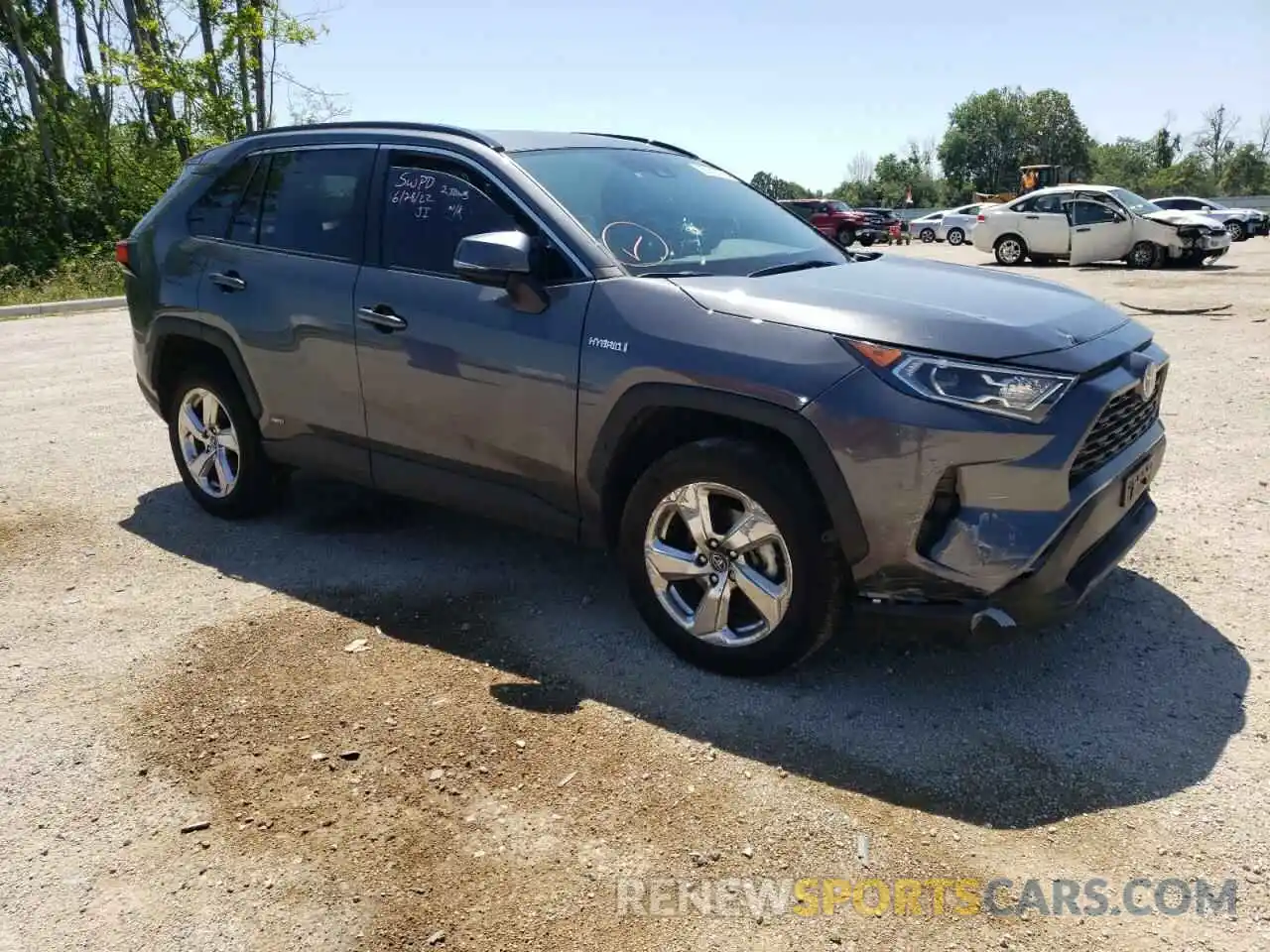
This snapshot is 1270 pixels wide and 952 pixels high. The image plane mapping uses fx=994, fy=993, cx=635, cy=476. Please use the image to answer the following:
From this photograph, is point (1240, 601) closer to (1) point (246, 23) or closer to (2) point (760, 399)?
(2) point (760, 399)

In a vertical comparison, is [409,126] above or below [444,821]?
above

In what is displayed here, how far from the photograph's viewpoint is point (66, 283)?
63.2ft

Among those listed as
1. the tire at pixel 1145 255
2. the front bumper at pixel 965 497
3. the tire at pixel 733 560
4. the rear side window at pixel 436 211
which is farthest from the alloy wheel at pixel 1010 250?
the tire at pixel 733 560

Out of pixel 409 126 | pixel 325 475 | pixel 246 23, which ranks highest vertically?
pixel 246 23

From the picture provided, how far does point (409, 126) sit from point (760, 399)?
Result: 218cm

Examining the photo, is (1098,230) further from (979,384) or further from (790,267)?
(979,384)

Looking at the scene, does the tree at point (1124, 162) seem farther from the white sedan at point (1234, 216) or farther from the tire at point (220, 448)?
the tire at point (220, 448)

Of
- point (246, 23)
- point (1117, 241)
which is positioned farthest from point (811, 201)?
point (246, 23)

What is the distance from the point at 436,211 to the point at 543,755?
7.39 feet

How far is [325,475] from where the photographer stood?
465 cm

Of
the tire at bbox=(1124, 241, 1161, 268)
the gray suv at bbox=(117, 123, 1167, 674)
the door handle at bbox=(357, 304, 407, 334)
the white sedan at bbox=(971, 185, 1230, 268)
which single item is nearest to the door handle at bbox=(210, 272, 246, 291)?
the gray suv at bbox=(117, 123, 1167, 674)

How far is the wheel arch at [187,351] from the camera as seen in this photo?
478cm

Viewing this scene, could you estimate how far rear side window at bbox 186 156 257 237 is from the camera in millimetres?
4918

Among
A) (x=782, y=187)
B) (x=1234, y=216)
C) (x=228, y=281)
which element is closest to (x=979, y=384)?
(x=228, y=281)
